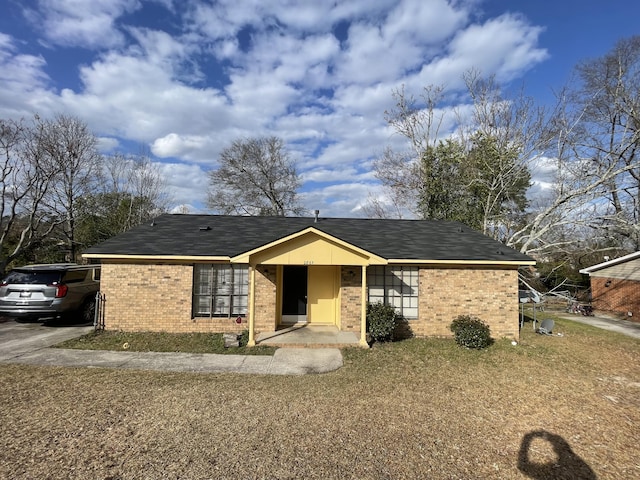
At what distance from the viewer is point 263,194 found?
109ft

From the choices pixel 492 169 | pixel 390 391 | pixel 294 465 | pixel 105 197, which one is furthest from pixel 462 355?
pixel 105 197

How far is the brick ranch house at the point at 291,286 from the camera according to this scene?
10.3 metres

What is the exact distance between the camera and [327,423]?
16.8ft

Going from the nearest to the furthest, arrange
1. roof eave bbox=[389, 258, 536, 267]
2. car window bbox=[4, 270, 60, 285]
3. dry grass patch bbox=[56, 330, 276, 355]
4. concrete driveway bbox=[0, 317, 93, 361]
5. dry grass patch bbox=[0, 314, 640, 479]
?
dry grass patch bbox=[0, 314, 640, 479]
concrete driveway bbox=[0, 317, 93, 361]
dry grass patch bbox=[56, 330, 276, 355]
car window bbox=[4, 270, 60, 285]
roof eave bbox=[389, 258, 536, 267]

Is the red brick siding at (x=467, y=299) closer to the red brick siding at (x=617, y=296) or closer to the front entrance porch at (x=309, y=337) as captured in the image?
the front entrance porch at (x=309, y=337)

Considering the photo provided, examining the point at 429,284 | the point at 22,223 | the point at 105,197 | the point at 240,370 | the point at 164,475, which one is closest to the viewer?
the point at 164,475

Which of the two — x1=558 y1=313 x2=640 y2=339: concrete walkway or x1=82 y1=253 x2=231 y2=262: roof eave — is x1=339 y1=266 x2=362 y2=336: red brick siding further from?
x1=558 y1=313 x2=640 y2=339: concrete walkway

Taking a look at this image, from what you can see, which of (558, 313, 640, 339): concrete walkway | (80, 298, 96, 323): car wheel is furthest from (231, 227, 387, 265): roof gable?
(558, 313, 640, 339): concrete walkway

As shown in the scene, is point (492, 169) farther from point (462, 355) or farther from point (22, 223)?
point (22, 223)

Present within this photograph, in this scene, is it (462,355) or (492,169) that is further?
(492,169)

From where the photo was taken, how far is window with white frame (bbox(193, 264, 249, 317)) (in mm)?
10508

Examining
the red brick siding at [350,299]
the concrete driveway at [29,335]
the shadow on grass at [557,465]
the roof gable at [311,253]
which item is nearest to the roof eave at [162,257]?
the roof gable at [311,253]

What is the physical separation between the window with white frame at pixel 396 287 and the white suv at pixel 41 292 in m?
9.29

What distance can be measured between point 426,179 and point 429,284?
1397 cm
